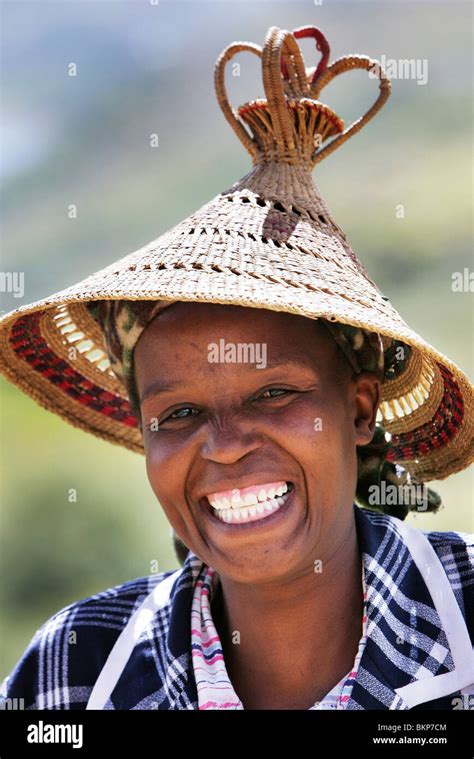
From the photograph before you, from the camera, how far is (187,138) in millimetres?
6355

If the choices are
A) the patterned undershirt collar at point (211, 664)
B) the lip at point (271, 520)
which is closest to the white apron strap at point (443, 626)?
the patterned undershirt collar at point (211, 664)

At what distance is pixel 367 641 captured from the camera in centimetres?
212

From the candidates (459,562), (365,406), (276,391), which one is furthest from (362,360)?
(459,562)

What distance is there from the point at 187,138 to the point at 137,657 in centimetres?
451

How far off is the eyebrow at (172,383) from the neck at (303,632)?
0.42 metres

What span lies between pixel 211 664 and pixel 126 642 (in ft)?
0.93

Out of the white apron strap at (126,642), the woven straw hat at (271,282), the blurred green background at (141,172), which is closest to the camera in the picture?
the woven straw hat at (271,282)

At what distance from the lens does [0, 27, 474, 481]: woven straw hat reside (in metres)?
2.05

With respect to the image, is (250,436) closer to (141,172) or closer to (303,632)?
(303,632)

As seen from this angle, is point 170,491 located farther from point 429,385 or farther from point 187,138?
point 187,138

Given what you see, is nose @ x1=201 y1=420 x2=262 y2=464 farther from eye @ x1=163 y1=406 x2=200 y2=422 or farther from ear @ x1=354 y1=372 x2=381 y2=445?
ear @ x1=354 y1=372 x2=381 y2=445

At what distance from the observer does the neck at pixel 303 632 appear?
7.34ft

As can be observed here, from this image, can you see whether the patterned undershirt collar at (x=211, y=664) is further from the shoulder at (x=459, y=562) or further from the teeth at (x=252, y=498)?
the teeth at (x=252, y=498)
